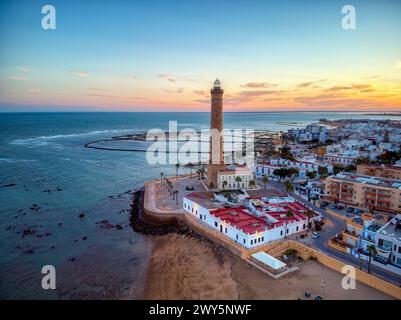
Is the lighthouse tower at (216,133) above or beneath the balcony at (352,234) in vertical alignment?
above

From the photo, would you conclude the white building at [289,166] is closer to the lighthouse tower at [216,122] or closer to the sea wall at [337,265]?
the lighthouse tower at [216,122]

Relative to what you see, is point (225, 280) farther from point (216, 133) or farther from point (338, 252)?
point (216, 133)

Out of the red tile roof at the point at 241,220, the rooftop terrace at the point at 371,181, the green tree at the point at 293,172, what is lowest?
the red tile roof at the point at 241,220

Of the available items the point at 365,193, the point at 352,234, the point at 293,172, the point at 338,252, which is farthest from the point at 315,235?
the point at 293,172

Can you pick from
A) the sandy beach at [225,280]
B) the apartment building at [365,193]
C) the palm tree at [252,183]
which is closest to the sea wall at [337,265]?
the sandy beach at [225,280]

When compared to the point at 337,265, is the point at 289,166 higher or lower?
higher

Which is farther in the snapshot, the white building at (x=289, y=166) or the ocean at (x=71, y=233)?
the white building at (x=289, y=166)

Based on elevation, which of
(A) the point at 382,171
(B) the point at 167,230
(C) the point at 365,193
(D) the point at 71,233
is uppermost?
(A) the point at 382,171
